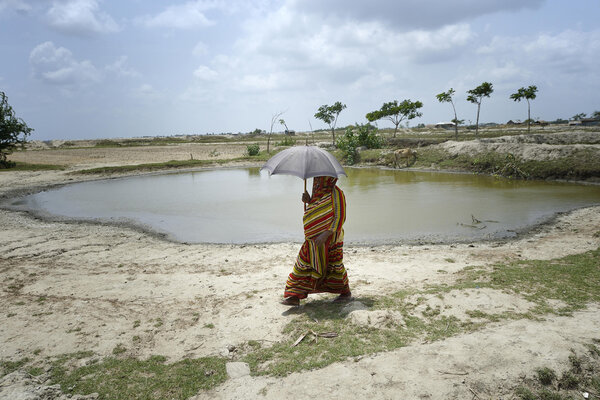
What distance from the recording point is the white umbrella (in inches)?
149

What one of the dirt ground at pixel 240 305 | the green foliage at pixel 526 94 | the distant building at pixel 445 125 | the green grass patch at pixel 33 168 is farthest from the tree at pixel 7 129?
the distant building at pixel 445 125

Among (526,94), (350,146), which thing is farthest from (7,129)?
(526,94)

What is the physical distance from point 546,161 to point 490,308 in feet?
56.8

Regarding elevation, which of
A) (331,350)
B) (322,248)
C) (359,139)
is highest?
(359,139)

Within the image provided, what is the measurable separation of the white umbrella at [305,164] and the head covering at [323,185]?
0.14 meters

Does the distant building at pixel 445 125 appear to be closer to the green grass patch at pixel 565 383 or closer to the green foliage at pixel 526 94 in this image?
the green foliage at pixel 526 94

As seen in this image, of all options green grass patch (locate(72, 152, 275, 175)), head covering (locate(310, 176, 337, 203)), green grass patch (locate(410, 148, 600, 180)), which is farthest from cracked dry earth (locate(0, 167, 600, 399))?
green grass patch (locate(72, 152, 275, 175))

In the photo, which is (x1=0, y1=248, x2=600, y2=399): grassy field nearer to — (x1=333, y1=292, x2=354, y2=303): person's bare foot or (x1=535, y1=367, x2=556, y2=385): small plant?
(x1=535, y1=367, x2=556, y2=385): small plant

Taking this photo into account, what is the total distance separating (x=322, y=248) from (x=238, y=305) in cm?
148

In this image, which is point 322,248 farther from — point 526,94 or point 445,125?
point 445,125

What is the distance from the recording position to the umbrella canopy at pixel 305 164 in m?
3.79

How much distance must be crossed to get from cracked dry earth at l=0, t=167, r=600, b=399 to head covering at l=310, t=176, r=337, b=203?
60.4 inches

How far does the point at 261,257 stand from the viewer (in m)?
6.93

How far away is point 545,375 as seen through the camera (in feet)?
8.34
